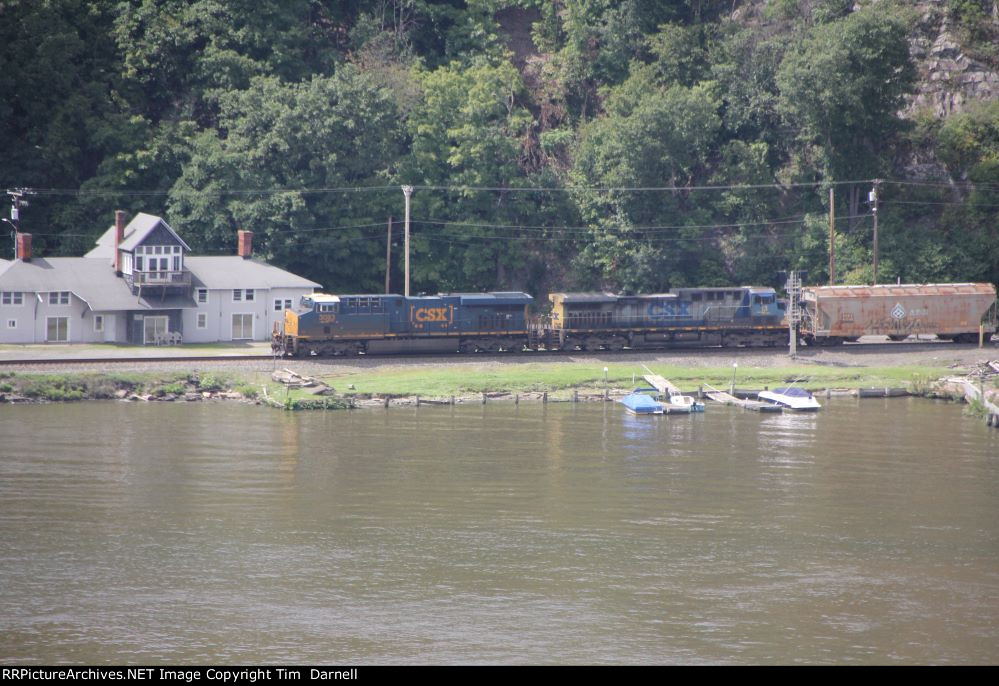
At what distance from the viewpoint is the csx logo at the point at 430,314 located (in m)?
63.9

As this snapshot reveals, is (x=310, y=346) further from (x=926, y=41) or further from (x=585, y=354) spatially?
(x=926, y=41)

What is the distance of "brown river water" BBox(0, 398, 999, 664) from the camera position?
28.1 metres

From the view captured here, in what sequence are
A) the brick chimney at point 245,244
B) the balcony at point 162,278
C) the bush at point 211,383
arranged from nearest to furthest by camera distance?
the bush at point 211,383 → the balcony at point 162,278 → the brick chimney at point 245,244

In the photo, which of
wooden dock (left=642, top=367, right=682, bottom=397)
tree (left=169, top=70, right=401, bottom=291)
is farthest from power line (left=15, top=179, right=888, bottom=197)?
wooden dock (left=642, top=367, right=682, bottom=397)

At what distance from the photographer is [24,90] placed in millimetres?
81375

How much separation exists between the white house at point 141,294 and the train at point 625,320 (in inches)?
154

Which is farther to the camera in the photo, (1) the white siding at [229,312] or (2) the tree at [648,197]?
(2) the tree at [648,197]

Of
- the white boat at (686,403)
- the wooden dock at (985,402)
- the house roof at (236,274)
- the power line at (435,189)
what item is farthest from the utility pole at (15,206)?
the wooden dock at (985,402)

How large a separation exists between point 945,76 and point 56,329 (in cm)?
6122

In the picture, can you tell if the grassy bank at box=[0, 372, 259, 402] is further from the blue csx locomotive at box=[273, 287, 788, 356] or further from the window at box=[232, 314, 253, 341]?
the window at box=[232, 314, 253, 341]

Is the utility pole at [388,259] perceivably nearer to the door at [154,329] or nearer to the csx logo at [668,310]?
the door at [154,329]

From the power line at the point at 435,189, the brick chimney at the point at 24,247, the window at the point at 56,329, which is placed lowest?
the window at the point at 56,329

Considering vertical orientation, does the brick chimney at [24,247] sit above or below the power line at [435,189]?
below

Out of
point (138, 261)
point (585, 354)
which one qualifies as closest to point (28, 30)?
point (138, 261)
